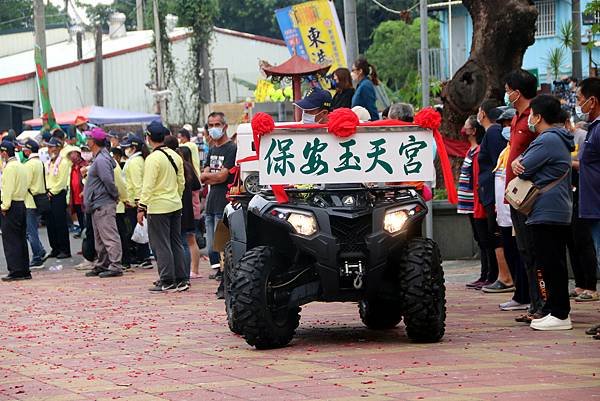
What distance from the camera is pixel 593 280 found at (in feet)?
42.3

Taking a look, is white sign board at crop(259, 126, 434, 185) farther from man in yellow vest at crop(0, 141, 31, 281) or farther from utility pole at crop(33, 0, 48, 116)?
utility pole at crop(33, 0, 48, 116)

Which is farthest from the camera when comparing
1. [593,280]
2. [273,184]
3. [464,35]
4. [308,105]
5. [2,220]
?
[464,35]

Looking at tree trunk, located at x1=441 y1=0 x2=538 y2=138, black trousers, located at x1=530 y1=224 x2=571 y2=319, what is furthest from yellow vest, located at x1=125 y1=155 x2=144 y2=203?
black trousers, located at x1=530 y1=224 x2=571 y2=319

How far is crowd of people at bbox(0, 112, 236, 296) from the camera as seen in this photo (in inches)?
615

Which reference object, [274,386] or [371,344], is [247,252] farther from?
[274,386]

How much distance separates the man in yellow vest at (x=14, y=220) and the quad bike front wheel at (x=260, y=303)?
8989 millimetres

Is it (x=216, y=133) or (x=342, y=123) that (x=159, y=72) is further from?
(x=342, y=123)

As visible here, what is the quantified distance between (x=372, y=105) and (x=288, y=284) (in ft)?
17.1

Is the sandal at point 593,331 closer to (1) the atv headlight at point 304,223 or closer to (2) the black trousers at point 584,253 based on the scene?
(1) the atv headlight at point 304,223

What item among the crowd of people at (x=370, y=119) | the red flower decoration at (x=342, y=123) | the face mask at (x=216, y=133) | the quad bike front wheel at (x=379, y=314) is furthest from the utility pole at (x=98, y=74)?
the red flower decoration at (x=342, y=123)

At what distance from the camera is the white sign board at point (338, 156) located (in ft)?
33.0

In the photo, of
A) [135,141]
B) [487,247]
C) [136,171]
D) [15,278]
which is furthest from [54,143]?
[487,247]

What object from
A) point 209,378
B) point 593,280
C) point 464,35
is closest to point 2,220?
point 593,280

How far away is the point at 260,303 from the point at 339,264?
0.68 metres
